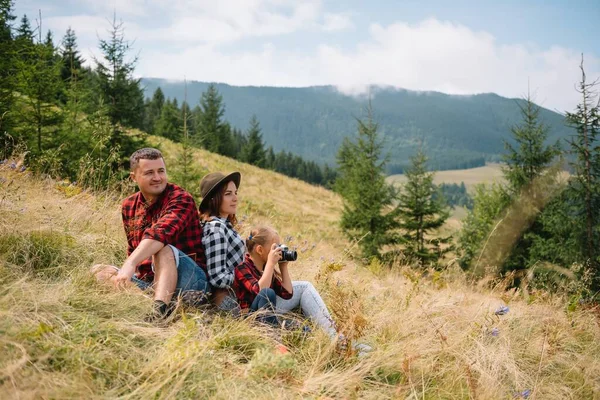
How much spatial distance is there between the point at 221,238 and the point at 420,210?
472 inches

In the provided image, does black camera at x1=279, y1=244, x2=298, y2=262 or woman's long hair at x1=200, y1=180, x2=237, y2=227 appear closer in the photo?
black camera at x1=279, y1=244, x2=298, y2=262

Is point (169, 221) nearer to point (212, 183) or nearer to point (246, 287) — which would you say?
point (212, 183)

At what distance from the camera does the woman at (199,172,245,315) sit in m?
3.42

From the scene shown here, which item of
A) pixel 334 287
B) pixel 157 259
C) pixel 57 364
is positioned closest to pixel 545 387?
pixel 334 287

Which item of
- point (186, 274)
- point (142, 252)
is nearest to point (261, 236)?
point (186, 274)

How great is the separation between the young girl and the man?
34cm

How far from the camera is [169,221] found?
10.6 feet

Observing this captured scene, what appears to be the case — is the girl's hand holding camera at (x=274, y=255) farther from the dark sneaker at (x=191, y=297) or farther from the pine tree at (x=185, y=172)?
the pine tree at (x=185, y=172)

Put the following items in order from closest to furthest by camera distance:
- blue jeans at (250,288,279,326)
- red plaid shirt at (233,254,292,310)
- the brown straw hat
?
1. blue jeans at (250,288,279,326)
2. red plaid shirt at (233,254,292,310)
3. the brown straw hat

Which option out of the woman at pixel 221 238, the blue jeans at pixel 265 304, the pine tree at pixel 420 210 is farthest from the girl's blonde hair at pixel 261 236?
the pine tree at pixel 420 210

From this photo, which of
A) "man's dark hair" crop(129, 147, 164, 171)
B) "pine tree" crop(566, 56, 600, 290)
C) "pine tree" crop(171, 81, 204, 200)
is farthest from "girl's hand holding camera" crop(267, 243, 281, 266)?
"pine tree" crop(566, 56, 600, 290)

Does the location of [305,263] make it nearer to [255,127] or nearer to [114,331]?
[114,331]

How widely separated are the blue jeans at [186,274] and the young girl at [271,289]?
1.07 feet

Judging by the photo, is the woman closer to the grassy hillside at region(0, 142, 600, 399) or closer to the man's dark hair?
the grassy hillside at region(0, 142, 600, 399)
